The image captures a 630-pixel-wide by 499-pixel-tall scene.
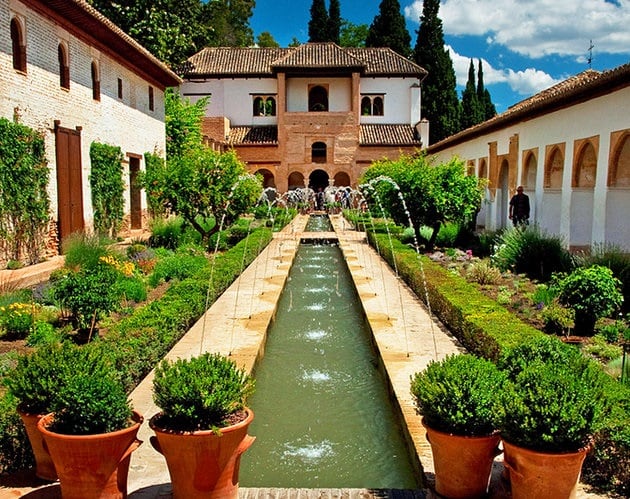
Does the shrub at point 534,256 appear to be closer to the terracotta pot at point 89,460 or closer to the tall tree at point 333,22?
the terracotta pot at point 89,460

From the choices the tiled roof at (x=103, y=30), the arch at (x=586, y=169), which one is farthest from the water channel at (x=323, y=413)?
the tiled roof at (x=103, y=30)

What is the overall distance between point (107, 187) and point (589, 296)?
13.1 metres

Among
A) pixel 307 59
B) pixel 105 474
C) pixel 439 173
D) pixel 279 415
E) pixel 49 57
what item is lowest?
pixel 279 415

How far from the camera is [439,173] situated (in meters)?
15.8

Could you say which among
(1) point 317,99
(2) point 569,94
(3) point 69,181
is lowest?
(3) point 69,181

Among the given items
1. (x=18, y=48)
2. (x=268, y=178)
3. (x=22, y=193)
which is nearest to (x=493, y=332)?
(x=22, y=193)

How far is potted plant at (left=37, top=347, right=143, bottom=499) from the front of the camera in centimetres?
335

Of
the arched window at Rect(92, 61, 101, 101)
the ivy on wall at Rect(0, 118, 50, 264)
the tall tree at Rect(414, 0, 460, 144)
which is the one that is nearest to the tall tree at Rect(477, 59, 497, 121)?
the tall tree at Rect(414, 0, 460, 144)

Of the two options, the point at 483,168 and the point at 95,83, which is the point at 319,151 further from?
the point at 95,83

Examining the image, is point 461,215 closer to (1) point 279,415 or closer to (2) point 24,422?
(1) point 279,415

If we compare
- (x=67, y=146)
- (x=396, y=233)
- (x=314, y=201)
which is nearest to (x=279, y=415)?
(x=67, y=146)

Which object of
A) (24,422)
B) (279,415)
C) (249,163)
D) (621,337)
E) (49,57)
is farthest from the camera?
(249,163)

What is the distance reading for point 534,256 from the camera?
12133mm

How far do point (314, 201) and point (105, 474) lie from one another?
34.0 m
